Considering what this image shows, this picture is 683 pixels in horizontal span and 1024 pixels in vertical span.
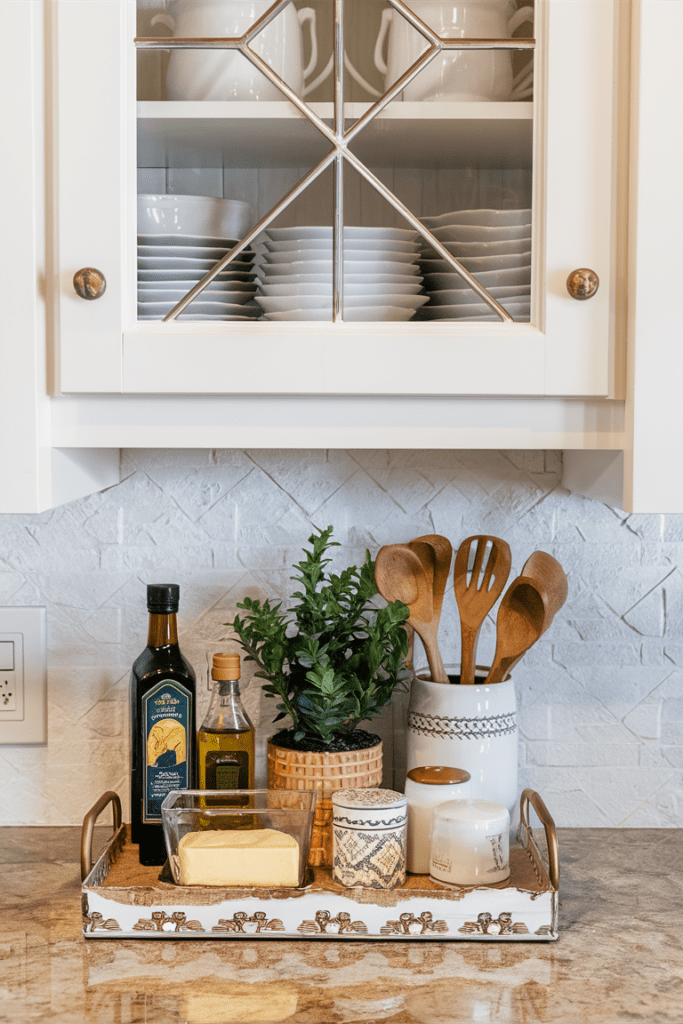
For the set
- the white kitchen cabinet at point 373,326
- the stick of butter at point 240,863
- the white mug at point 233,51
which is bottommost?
the stick of butter at point 240,863

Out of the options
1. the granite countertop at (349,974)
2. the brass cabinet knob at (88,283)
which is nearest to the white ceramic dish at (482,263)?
the brass cabinet knob at (88,283)

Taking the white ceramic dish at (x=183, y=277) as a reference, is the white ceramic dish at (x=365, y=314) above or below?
below

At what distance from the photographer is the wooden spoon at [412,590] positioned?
1133mm

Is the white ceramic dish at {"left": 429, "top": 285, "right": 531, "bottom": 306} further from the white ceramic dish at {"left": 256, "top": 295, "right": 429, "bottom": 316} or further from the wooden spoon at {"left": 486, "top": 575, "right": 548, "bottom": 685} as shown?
the wooden spoon at {"left": 486, "top": 575, "right": 548, "bottom": 685}

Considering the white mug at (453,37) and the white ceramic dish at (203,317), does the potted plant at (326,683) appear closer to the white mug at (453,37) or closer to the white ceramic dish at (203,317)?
the white ceramic dish at (203,317)

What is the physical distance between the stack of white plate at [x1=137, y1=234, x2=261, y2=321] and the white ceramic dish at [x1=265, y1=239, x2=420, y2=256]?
30mm

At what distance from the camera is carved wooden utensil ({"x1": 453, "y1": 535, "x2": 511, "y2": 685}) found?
1168mm

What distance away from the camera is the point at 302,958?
3.02 ft

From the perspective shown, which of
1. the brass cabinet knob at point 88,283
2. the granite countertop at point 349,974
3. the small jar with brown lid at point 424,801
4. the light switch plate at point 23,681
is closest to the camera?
the granite countertop at point 349,974

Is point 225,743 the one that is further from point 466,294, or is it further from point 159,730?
point 466,294

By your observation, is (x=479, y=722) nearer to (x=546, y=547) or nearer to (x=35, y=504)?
(x=546, y=547)

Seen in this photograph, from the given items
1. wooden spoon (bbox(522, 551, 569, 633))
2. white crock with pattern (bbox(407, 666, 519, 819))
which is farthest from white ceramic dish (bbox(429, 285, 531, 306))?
white crock with pattern (bbox(407, 666, 519, 819))

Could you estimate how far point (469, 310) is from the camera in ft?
3.11

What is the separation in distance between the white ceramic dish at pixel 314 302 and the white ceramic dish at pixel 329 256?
36 millimetres
